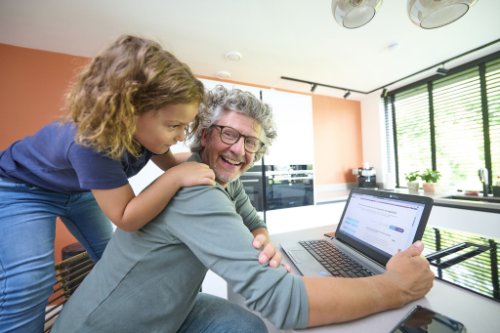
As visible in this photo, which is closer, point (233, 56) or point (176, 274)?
point (176, 274)

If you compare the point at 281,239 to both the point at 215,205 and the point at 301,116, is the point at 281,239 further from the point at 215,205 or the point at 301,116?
the point at 301,116

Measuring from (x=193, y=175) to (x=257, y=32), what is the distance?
1.61m

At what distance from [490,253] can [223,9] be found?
188 centimetres

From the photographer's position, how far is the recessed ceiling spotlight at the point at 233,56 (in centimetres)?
201

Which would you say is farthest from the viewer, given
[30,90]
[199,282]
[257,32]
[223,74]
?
[223,74]

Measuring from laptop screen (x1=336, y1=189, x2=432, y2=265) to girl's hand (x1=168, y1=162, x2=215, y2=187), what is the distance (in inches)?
23.9

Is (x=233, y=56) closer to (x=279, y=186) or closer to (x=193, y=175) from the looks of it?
(x=279, y=186)

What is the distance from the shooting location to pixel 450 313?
0.48 meters

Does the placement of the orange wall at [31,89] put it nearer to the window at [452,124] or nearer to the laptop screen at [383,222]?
the laptop screen at [383,222]

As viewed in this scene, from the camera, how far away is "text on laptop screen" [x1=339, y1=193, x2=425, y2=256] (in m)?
0.68

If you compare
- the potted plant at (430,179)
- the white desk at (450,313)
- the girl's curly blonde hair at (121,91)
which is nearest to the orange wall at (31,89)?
the girl's curly blonde hair at (121,91)

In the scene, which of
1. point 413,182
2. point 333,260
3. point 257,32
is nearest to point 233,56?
point 257,32

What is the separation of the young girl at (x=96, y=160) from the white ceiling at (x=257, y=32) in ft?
2.66

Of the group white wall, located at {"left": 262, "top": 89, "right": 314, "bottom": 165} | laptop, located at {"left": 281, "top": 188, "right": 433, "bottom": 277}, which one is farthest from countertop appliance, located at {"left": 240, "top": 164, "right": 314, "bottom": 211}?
laptop, located at {"left": 281, "top": 188, "right": 433, "bottom": 277}
